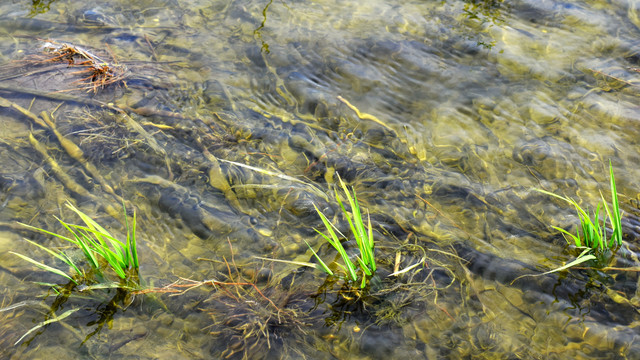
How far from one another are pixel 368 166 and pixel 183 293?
4.97 feet

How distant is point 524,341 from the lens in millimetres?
2283

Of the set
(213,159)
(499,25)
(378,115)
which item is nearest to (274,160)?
(213,159)

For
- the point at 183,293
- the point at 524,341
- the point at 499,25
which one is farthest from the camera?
the point at 499,25

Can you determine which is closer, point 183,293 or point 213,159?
point 183,293

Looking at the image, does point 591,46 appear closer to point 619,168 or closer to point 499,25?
point 499,25

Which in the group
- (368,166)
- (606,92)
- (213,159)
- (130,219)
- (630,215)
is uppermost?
(606,92)

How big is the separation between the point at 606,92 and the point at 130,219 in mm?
3790

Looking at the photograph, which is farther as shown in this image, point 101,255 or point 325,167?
point 325,167

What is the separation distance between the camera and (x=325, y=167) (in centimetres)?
325

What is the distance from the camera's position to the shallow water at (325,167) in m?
2.34

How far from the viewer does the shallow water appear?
2.34m

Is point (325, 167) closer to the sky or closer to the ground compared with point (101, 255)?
closer to the sky

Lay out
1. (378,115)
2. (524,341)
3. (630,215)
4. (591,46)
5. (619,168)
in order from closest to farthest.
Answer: (524,341) < (630,215) < (619,168) < (378,115) < (591,46)

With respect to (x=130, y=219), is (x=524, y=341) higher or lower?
higher
